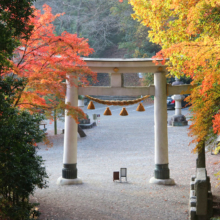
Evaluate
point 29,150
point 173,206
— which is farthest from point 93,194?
point 29,150

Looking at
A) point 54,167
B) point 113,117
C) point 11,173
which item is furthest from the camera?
point 113,117

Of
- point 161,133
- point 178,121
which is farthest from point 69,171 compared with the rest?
point 178,121

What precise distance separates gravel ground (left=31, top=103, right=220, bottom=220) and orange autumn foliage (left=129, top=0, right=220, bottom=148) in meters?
2.19

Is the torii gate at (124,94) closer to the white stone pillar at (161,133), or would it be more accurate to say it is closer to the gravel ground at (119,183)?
the white stone pillar at (161,133)

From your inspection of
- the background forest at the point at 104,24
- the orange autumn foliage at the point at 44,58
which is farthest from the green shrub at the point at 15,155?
the background forest at the point at 104,24

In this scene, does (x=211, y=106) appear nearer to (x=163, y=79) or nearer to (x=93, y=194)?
(x=163, y=79)

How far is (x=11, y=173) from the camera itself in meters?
6.04

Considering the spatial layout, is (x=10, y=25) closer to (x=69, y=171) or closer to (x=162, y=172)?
(x=69, y=171)

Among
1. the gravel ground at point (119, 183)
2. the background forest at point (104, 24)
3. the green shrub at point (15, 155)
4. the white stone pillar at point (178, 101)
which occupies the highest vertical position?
the background forest at point (104, 24)

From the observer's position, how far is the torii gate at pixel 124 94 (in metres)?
11.0

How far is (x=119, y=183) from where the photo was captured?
1146cm

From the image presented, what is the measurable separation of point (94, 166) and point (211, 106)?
299 inches

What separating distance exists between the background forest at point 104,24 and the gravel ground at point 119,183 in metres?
12.4

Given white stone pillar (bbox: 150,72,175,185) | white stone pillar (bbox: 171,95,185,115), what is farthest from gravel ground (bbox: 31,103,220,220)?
white stone pillar (bbox: 171,95,185,115)
